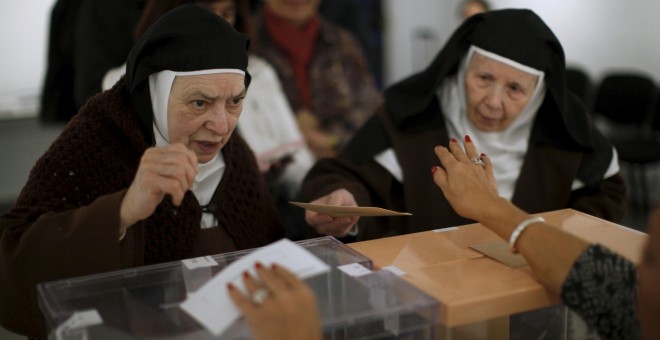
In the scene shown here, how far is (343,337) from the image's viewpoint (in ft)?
6.26

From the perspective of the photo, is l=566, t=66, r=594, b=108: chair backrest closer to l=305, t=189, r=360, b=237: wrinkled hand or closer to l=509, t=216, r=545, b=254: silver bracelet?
l=305, t=189, r=360, b=237: wrinkled hand

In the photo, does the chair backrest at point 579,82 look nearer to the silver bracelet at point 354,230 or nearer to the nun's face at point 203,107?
the silver bracelet at point 354,230

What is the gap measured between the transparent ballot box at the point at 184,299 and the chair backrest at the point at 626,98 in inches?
214

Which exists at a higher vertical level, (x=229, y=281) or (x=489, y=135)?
(x=229, y=281)

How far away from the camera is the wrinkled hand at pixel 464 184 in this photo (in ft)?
6.33

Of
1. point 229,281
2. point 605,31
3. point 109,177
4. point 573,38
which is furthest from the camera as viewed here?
point 573,38

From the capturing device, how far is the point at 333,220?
8.05ft

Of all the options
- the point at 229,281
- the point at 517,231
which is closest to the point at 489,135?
the point at 517,231

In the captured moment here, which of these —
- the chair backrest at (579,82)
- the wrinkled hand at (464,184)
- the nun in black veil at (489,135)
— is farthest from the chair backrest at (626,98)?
the wrinkled hand at (464,184)

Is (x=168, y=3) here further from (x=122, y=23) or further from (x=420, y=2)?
(x=420, y=2)

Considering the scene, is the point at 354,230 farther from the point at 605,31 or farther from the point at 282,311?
the point at 605,31

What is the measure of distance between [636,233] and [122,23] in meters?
2.63

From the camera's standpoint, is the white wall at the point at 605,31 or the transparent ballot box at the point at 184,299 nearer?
the transparent ballot box at the point at 184,299

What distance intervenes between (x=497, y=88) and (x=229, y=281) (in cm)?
160
